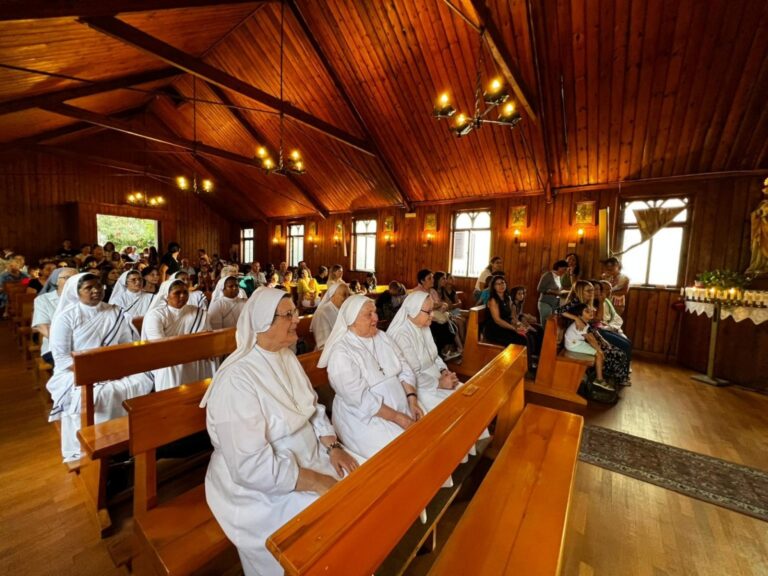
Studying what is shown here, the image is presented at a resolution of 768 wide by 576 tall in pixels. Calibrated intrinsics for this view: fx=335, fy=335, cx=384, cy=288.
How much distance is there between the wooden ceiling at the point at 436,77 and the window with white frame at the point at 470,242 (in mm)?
669

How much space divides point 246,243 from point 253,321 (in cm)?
1652

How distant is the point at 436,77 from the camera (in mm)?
6570

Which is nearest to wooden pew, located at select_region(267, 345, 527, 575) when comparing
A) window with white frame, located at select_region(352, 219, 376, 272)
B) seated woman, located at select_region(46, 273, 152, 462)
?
seated woman, located at select_region(46, 273, 152, 462)

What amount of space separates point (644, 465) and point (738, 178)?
6.00 meters

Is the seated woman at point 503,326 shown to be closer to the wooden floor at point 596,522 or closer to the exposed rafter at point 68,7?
the wooden floor at point 596,522

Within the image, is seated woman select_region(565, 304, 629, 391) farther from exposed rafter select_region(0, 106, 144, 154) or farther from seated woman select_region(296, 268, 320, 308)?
exposed rafter select_region(0, 106, 144, 154)

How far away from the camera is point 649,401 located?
4348 mm

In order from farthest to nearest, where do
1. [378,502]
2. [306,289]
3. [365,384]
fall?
[306,289] < [365,384] < [378,502]

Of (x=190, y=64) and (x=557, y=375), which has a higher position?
(x=190, y=64)

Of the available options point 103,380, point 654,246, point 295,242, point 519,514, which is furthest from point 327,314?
point 295,242

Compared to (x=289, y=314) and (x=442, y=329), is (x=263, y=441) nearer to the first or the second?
(x=289, y=314)

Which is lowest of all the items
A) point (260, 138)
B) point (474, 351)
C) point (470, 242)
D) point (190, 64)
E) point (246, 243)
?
point (474, 351)

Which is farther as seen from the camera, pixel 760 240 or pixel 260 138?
pixel 260 138

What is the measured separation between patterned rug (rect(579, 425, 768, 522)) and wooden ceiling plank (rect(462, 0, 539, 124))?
5277 mm
